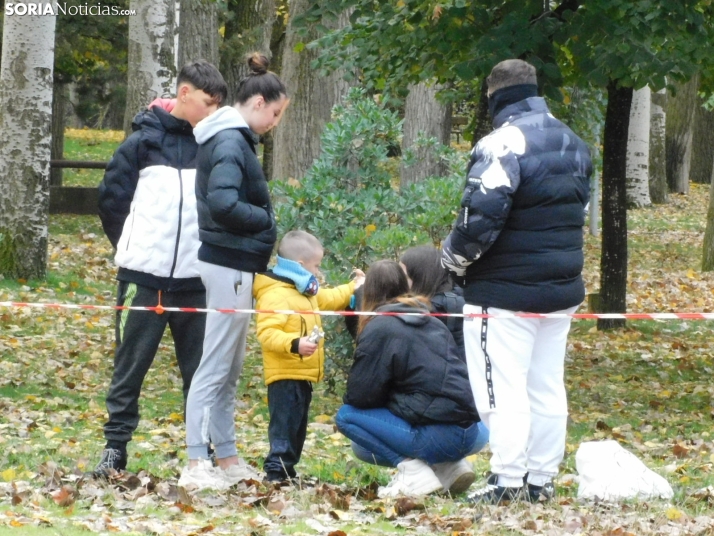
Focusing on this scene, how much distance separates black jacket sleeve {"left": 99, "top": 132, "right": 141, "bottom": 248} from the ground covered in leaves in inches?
53.2

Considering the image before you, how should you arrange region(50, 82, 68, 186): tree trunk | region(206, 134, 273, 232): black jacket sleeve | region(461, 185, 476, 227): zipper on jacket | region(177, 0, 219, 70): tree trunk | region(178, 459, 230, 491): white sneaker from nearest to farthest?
region(461, 185, 476, 227): zipper on jacket → region(206, 134, 273, 232): black jacket sleeve → region(178, 459, 230, 491): white sneaker → region(177, 0, 219, 70): tree trunk → region(50, 82, 68, 186): tree trunk

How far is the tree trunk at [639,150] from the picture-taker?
872 inches

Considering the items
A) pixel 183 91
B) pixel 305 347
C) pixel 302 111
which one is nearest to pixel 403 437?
pixel 305 347

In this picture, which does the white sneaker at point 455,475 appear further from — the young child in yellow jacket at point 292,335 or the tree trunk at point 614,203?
the tree trunk at point 614,203

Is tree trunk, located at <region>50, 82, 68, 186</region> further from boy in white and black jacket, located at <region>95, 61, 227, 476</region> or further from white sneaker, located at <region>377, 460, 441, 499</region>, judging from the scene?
white sneaker, located at <region>377, 460, 441, 499</region>

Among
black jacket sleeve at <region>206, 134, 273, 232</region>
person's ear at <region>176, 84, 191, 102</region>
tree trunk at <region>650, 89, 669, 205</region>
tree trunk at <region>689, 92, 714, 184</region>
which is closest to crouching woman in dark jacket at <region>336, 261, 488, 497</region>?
black jacket sleeve at <region>206, 134, 273, 232</region>

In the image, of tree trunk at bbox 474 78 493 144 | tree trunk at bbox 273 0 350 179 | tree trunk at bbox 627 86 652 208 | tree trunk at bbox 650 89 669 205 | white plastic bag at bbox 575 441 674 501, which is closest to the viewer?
white plastic bag at bbox 575 441 674 501

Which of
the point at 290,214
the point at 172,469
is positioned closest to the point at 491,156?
the point at 172,469

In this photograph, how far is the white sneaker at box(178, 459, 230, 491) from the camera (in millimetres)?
5441

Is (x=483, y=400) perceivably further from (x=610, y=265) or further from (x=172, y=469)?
(x=610, y=265)

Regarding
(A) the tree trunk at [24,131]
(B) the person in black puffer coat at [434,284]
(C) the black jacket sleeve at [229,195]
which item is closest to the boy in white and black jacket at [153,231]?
(C) the black jacket sleeve at [229,195]

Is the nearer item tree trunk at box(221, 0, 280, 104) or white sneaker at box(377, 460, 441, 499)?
white sneaker at box(377, 460, 441, 499)

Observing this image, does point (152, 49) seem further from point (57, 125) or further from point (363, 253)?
point (57, 125)

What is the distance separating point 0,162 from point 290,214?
5.12 meters
